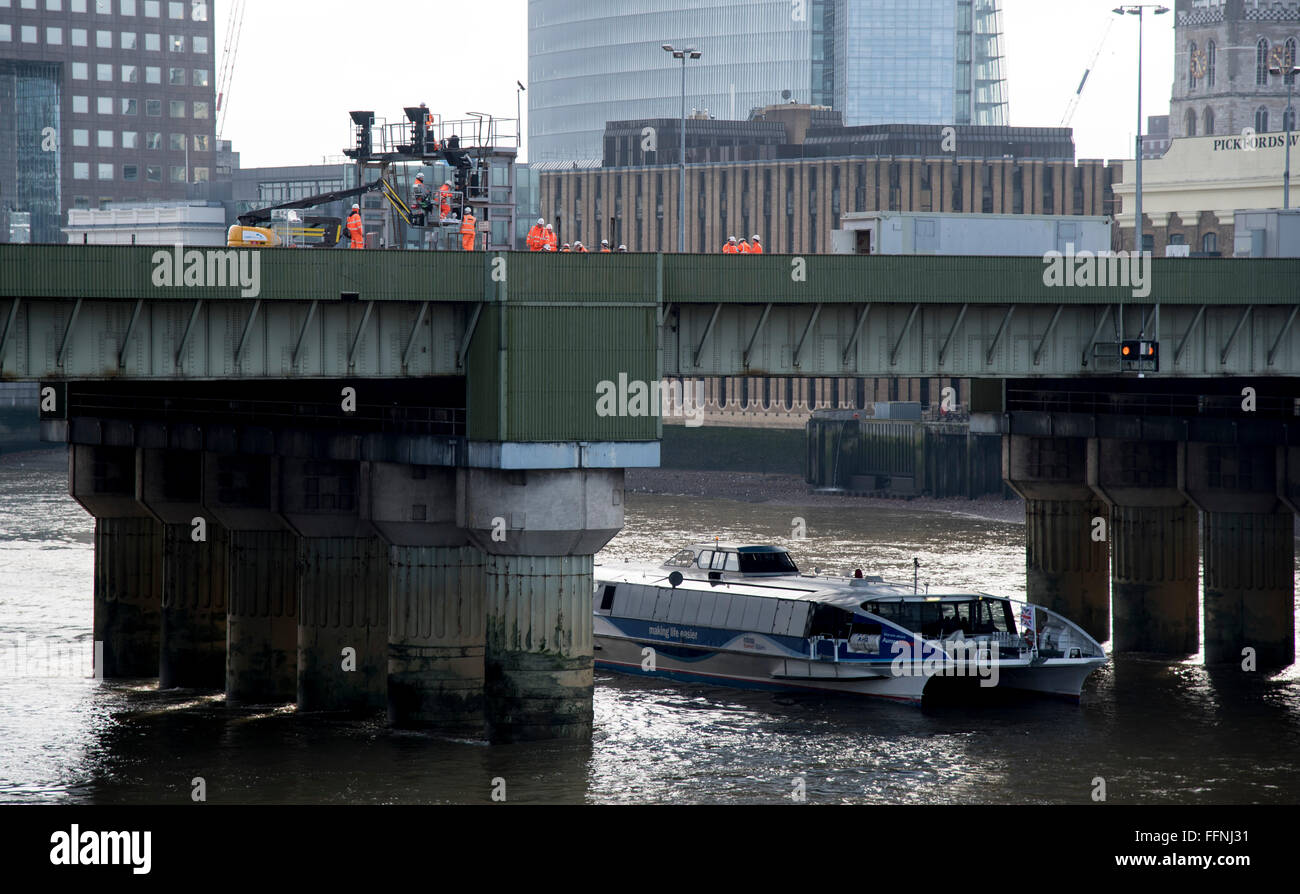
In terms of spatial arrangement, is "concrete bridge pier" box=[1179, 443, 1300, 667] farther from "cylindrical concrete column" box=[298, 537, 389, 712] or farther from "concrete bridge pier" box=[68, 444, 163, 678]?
"concrete bridge pier" box=[68, 444, 163, 678]

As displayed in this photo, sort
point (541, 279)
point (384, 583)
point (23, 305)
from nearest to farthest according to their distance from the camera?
1. point (23, 305)
2. point (541, 279)
3. point (384, 583)

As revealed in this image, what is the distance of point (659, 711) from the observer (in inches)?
1965

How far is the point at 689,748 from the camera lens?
44.8 m

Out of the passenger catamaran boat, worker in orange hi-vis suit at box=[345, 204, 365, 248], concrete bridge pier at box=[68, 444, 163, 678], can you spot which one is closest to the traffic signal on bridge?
the passenger catamaran boat

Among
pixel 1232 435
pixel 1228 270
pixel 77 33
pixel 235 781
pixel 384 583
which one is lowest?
pixel 235 781

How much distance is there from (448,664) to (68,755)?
8.58 meters

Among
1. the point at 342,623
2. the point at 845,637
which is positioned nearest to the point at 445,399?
the point at 342,623

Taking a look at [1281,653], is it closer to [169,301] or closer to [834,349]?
[834,349]

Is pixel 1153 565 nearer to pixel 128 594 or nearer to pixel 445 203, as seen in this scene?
pixel 445 203

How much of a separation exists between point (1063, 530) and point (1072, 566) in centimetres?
116

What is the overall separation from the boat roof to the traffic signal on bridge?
29.2 feet

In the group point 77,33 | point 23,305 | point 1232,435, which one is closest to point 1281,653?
point 1232,435

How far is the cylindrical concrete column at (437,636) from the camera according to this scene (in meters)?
44.6

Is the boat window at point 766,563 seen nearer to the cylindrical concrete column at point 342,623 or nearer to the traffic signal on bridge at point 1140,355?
the cylindrical concrete column at point 342,623
